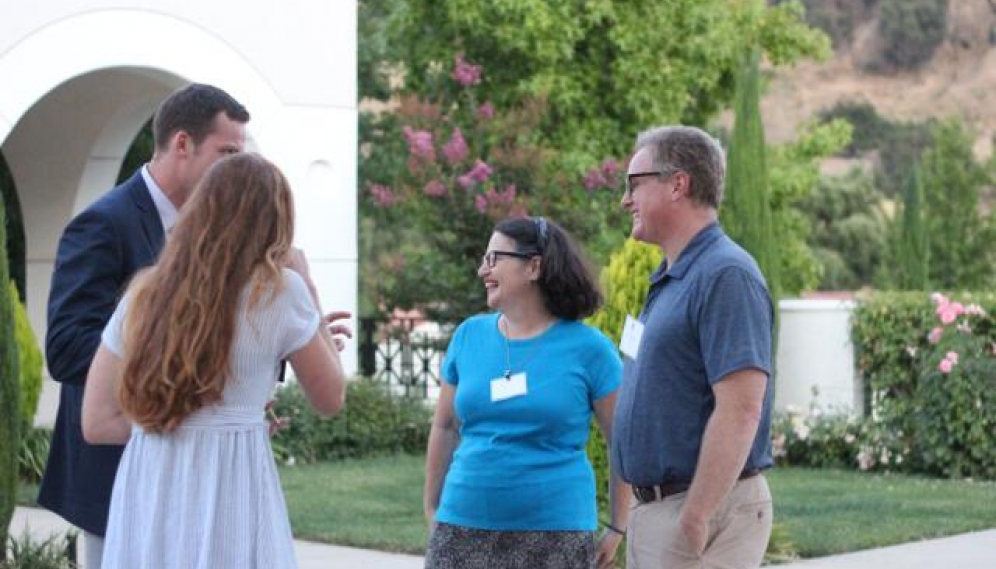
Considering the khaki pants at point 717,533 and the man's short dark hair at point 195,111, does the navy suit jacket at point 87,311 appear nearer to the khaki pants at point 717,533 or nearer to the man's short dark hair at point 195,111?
the man's short dark hair at point 195,111

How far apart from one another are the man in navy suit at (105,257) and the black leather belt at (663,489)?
1327mm

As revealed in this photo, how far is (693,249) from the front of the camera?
4.59 m

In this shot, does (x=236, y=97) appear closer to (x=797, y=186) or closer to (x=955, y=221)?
(x=797, y=186)

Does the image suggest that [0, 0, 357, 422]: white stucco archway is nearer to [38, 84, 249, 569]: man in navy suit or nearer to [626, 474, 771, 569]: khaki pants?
[38, 84, 249, 569]: man in navy suit

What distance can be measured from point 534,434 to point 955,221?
3274 cm

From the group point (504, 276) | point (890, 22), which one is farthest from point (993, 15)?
point (504, 276)

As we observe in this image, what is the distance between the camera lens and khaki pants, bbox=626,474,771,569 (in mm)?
4512

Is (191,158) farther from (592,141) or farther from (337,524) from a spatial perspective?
(592,141)

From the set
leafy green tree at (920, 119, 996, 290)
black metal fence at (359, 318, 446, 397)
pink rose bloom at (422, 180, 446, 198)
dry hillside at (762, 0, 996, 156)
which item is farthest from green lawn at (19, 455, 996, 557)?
dry hillside at (762, 0, 996, 156)

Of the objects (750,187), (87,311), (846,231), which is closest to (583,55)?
(750,187)

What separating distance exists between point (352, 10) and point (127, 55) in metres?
2.46

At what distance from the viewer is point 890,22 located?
80.2 m

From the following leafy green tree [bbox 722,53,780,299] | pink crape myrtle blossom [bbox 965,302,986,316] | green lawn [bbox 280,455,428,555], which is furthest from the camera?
leafy green tree [bbox 722,53,780,299]

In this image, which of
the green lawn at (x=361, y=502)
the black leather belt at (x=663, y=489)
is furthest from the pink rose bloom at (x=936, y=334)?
the black leather belt at (x=663, y=489)
